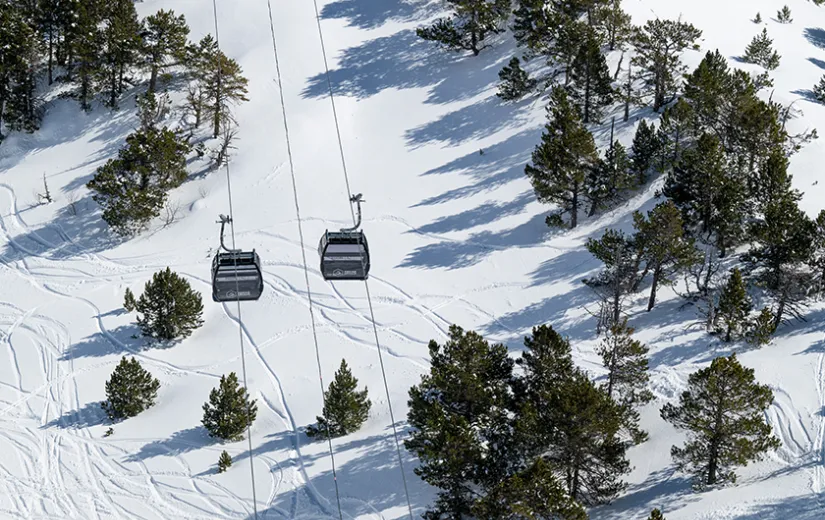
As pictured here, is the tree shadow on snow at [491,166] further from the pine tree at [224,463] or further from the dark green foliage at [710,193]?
the pine tree at [224,463]

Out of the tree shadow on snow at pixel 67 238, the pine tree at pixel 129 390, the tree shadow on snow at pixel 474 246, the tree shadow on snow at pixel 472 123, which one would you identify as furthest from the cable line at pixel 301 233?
the tree shadow on snow at pixel 67 238

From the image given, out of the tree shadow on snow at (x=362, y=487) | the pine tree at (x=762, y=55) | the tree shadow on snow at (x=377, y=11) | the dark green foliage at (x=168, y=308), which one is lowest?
the tree shadow on snow at (x=362, y=487)

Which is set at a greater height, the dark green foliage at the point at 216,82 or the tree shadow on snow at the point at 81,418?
the dark green foliage at the point at 216,82

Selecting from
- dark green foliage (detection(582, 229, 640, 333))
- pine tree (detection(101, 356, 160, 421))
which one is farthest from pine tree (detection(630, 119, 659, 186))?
pine tree (detection(101, 356, 160, 421))

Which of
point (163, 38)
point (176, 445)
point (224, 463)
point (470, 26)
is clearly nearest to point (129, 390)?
point (176, 445)

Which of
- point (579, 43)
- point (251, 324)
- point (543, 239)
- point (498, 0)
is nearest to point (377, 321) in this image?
point (251, 324)

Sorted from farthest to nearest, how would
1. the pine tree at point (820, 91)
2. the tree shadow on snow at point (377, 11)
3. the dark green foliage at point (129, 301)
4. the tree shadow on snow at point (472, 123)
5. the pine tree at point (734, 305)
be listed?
the tree shadow on snow at point (377, 11) → the tree shadow on snow at point (472, 123) → the pine tree at point (820, 91) → the dark green foliage at point (129, 301) → the pine tree at point (734, 305)
